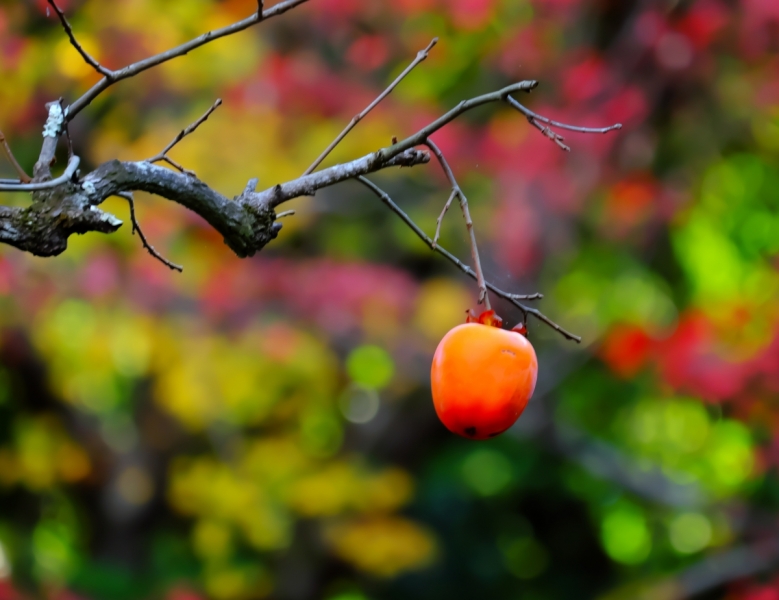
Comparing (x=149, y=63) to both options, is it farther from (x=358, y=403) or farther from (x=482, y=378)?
(x=358, y=403)

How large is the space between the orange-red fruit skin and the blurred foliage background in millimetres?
2239

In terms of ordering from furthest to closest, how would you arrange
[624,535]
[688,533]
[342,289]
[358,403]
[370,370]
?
[624,535] < [688,533] < [358,403] < [370,370] < [342,289]

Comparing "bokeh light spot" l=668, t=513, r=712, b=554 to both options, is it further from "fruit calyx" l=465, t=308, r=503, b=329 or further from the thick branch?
the thick branch

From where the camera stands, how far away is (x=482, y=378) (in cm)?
117

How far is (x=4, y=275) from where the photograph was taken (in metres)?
3.67

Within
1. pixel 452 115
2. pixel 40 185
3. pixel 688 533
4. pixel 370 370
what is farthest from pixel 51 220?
pixel 688 533

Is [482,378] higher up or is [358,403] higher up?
[358,403]

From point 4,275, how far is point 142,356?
0.95 meters

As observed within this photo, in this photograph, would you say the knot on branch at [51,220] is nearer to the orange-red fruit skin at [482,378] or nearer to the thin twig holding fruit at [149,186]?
the thin twig holding fruit at [149,186]

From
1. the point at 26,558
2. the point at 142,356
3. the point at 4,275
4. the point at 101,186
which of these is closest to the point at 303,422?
the point at 142,356

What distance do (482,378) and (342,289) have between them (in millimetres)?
2926

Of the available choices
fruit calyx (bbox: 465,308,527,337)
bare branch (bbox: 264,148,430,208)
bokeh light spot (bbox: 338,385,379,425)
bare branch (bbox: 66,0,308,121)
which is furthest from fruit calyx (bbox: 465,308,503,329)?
bokeh light spot (bbox: 338,385,379,425)

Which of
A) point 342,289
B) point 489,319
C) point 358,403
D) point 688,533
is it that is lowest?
point 489,319

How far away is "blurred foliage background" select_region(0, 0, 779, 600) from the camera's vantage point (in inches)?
154
